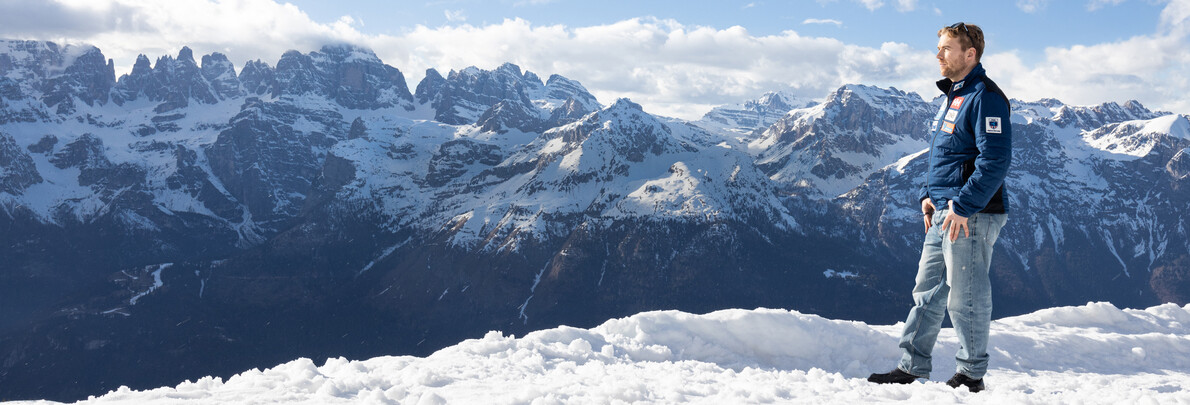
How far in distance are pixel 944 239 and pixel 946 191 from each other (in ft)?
2.07

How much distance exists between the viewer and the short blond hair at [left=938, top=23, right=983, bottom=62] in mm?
9258

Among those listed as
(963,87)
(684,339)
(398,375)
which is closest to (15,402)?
(398,375)

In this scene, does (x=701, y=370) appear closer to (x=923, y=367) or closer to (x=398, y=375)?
(x=923, y=367)

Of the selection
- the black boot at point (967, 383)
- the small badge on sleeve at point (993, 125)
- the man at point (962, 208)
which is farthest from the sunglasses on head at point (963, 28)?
the black boot at point (967, 383)

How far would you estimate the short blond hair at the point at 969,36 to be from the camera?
926cm

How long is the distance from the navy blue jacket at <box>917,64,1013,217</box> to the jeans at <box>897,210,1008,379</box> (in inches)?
14.8

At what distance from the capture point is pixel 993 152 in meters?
8.45

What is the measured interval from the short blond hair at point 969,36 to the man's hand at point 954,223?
2.17 metres

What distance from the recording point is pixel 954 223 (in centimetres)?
872

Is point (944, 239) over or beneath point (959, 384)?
over

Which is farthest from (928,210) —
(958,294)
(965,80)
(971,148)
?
(965,80)

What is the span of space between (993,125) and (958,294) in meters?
2.26

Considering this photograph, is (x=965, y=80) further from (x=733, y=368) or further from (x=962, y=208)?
(x=733, y=368)

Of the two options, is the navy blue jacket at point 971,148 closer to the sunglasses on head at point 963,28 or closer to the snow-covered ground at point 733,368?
the sunglasses on head at point 963,28
